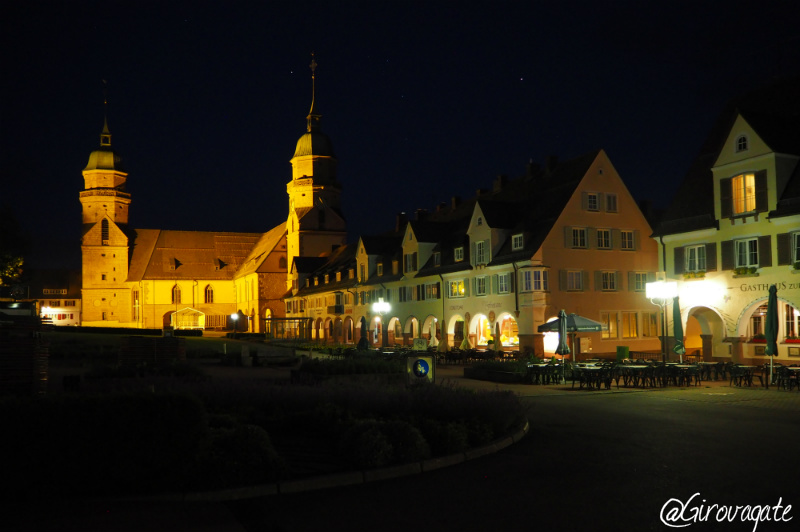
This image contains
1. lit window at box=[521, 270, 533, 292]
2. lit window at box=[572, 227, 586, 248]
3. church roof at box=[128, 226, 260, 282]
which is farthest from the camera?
church roof at box=[128, 226, 260, 282]

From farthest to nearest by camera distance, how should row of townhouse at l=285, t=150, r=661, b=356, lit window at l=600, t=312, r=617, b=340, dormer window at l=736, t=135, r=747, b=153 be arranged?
lit window at l=600, t=312, r=617, b=340, row of townhouse at l=285, t=150, r=661, b=356, dormer window at l=736, t=135, r=747, b=153

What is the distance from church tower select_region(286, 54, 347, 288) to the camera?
93438 mm

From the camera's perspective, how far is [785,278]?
2991cm

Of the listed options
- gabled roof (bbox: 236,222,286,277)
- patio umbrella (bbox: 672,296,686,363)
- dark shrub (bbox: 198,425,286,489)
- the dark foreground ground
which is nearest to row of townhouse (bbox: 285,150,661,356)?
patio umbrella (bbox: 672,296,686,363)

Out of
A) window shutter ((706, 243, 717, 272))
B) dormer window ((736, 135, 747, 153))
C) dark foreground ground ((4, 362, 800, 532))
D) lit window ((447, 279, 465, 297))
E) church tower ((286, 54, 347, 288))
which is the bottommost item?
dark foreground ground ((4, 362, 800, 532))

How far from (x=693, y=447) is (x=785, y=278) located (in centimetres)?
1992

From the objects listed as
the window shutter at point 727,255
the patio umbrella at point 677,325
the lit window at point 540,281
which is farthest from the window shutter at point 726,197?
the lit window at point 540,281

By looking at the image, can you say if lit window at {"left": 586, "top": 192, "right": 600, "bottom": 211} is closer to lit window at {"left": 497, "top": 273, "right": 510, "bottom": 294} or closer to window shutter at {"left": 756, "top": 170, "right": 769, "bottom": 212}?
lit window at {"left": 497, "top": 273, "right": 510, "bottom": 294}

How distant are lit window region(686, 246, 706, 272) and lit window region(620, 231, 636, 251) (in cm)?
1070

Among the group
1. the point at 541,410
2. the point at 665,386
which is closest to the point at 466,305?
the point at 665,386

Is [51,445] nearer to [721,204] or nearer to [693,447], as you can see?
[693,447]

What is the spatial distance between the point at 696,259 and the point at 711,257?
3.14ft

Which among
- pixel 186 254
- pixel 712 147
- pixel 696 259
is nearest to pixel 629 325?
pixel 696 259

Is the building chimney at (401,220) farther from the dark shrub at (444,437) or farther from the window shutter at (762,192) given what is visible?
the dark shrub at (444,437)
